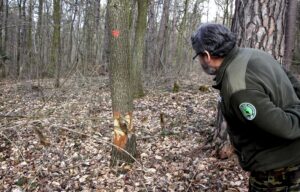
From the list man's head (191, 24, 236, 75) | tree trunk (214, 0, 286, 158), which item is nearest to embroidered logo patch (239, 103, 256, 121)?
man's head (191, 24, 236, 75)

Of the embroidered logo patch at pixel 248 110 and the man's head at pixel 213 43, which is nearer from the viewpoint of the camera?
the embroidered logo patch at pixel 248 110

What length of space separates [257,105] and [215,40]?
491 mm

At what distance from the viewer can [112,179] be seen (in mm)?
4789

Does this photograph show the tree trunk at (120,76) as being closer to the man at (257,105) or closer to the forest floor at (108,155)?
the forest floor at (108,155)

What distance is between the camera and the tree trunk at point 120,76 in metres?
4.84

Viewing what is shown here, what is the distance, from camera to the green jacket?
6.95 feet

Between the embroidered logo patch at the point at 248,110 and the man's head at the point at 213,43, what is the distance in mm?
353

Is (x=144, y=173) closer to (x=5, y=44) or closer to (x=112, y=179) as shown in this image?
(x=112, y=179)

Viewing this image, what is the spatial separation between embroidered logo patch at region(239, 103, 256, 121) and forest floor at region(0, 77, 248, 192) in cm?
130

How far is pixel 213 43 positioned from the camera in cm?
225

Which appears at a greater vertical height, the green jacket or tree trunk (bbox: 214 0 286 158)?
tree trunk (bbox: 214 0 286 158)

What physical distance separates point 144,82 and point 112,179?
801cm

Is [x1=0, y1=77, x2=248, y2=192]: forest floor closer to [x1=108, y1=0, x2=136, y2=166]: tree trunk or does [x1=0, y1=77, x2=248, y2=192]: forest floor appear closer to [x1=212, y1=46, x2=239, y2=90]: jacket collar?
[x1=108, y1=0, x2=136, y2=166]: tree trunk

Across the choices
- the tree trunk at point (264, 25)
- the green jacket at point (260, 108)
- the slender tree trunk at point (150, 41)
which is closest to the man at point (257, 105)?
the green jacket at point (260, 108)
